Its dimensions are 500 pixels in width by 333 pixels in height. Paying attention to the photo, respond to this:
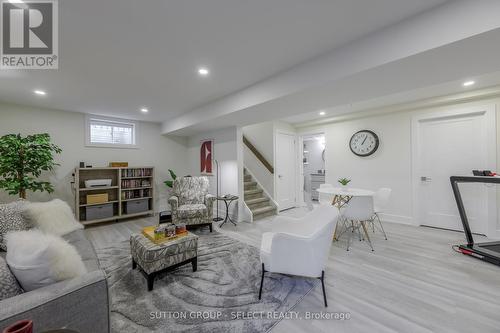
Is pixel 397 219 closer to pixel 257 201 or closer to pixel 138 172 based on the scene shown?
pixel 257 201

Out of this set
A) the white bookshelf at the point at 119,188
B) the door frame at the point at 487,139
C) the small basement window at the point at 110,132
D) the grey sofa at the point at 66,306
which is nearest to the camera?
the grey sofa at the point at 66,306

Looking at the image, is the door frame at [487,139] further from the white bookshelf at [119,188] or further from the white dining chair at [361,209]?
the white bookshelf at [119,188]

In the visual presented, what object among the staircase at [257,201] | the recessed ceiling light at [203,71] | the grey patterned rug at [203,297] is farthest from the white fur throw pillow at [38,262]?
the staircase at [257,201]

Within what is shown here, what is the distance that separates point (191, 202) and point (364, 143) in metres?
4.07

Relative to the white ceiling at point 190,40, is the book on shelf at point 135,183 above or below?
below

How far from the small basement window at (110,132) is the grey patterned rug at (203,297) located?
3.02m

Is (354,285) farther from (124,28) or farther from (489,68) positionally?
(124,28)

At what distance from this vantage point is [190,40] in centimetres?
191

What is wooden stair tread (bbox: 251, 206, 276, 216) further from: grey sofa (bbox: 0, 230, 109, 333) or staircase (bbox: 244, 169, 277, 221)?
grey sofa (bbox: 0, 230, 109, 333)

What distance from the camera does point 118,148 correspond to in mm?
4750

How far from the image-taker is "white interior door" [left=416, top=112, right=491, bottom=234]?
10.9 ft

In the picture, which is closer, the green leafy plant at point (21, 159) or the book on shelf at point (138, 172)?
the green leafy plant at point (21, 159)

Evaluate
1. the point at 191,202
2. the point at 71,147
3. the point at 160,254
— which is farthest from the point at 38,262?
the point at 71,147

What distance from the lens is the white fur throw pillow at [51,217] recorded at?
2.08m
